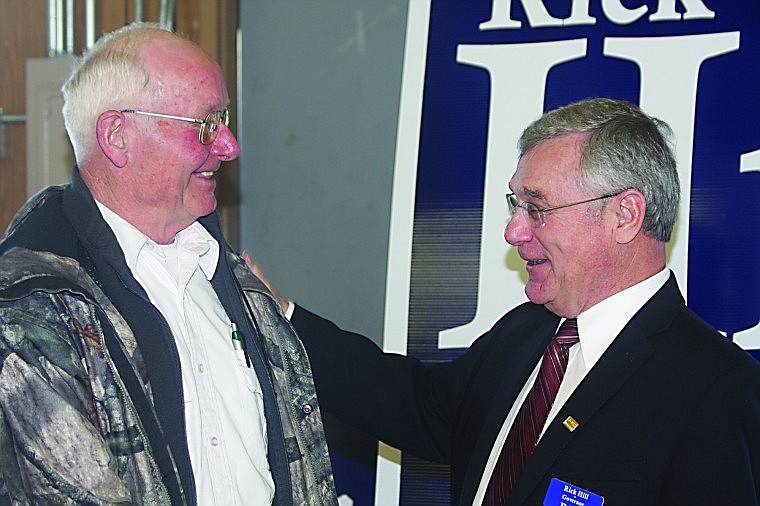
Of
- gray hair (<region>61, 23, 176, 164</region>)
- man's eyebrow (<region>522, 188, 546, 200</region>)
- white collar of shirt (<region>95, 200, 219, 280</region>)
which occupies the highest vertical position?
gray hair (<region>61, 23, 176, 164</region>)

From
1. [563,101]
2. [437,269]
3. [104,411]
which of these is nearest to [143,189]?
[104,411]

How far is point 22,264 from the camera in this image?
164cm

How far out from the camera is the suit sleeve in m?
2.34

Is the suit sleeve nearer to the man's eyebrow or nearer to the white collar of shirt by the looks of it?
the white collar of shirt

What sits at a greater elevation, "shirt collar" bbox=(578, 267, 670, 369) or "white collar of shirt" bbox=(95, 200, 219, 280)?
"white collar of shirt" bbox=(95, 200, 219, 280)

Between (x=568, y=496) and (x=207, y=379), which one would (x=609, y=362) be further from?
(x=207, y=379)

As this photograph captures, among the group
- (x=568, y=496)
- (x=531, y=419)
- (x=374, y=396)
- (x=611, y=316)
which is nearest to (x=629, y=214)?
(x=611, y=316)

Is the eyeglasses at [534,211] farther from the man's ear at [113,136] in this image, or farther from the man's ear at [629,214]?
the man's ear at [113,136]

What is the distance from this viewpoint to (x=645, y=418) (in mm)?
1827

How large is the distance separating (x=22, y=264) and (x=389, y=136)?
5.21 ft

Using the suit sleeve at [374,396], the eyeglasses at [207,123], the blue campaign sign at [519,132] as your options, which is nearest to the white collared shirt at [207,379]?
the eyeglasses at [207,123]

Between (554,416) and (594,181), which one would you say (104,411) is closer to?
(554,416)

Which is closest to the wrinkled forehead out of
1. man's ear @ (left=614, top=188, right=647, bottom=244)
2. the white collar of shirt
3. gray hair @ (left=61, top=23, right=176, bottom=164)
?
gray hair @ (left=61, top=23, right=176, bottom=164)

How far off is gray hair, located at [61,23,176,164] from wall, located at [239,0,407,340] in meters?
1.20
